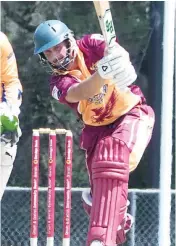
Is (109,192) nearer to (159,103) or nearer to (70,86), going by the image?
(70,86)

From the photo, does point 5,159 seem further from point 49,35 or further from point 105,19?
point 105,19

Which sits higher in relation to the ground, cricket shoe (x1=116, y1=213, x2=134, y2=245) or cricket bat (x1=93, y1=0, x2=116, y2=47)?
cricket bat (x1=93, y1=0, x2=116, y2=47)

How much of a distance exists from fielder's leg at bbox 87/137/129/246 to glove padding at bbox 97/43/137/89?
0.32 m

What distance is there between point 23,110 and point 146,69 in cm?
84

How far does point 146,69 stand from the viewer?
17.3 ft

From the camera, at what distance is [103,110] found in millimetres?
3506

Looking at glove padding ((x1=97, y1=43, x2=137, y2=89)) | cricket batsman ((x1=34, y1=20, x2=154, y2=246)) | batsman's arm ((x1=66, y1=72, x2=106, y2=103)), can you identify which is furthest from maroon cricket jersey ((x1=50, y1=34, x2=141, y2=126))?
A: glove padding ((x1=97, y1=43, x2=137, y2=89))

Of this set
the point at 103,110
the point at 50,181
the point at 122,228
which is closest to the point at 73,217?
the point at 50,181

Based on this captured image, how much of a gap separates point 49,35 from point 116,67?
0.54m

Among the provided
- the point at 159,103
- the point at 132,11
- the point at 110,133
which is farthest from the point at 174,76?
the point at 110,133

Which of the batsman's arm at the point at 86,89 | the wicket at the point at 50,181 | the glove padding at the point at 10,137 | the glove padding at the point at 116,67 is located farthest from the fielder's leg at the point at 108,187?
the wicket at the point at 50,181

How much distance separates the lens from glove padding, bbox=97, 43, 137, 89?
302cm

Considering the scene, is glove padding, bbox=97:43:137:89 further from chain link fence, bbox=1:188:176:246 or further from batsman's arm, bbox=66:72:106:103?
chain link fence, bbox=1:188:176:246

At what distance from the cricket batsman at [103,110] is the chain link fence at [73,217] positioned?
1.42 meters
